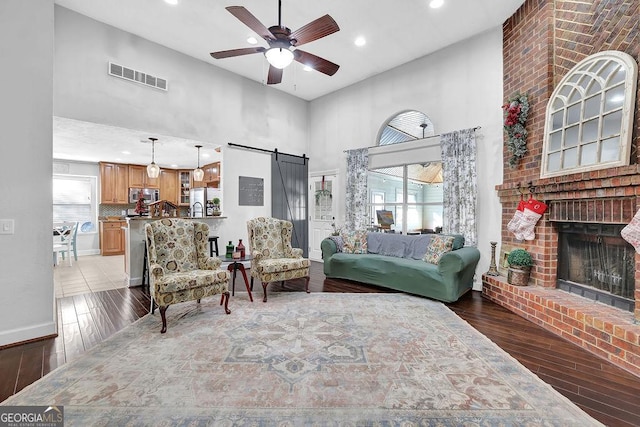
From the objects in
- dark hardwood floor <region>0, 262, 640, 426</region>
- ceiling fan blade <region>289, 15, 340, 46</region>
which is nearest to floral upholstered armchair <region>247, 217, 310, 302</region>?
dark hardwood floor <region>0, 262, 640, 426</region>

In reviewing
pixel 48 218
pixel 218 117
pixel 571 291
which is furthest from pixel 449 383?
pixel 218 117

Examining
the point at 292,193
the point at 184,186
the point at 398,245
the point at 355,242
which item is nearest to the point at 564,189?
the point at 398,245

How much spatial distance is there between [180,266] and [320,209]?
3.74 metres

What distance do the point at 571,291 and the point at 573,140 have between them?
163 cm

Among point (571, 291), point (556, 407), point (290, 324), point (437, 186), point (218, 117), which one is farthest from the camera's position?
point (218, 117)

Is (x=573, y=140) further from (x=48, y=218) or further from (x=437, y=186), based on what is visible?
(x=48, y=218)

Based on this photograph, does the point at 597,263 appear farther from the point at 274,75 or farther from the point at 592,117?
the point at 274,75

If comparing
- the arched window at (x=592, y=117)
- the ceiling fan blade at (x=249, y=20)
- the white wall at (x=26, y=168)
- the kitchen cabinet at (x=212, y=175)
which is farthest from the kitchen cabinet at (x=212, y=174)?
the arched window at (x=592, y=117)

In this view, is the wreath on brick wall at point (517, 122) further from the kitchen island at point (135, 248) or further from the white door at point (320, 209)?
the kitchen island at point (135, 248)

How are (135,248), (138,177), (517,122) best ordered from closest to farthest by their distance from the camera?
1. (517,122)
2. (135,248)
3. (138,177)

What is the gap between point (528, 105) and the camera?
139 inches

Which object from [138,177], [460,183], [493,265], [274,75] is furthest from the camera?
[138,177]

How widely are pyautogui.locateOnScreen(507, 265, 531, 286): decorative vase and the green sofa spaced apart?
0.49 meters

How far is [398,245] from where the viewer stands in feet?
15.2
